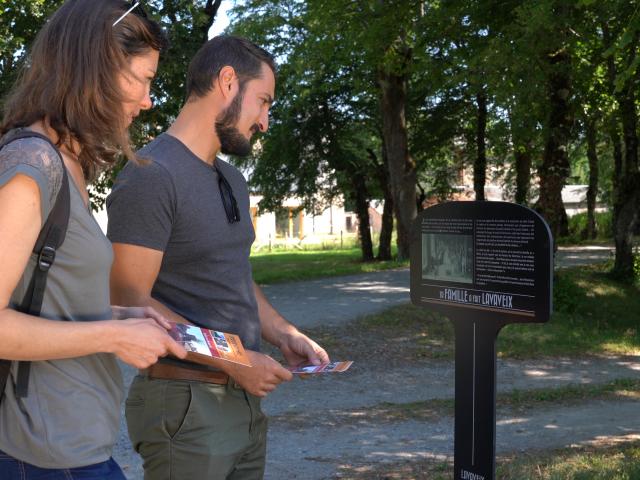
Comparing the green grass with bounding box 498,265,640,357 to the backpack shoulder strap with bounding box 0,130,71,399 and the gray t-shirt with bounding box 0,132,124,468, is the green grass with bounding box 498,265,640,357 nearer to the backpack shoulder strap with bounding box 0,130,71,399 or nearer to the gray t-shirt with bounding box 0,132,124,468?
the gray t-shirt with bounding box 0,132,124,468

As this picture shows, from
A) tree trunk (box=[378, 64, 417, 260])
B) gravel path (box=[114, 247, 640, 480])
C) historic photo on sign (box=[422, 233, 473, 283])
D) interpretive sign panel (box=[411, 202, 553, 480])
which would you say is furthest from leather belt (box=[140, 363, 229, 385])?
tree trunk (box=[378, 64, 417, 260])

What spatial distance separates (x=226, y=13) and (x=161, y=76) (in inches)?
440

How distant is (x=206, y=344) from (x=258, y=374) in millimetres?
469

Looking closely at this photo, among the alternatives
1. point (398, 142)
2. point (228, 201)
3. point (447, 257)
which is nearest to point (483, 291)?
point (447, 257)

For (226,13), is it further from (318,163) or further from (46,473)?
(46,473)

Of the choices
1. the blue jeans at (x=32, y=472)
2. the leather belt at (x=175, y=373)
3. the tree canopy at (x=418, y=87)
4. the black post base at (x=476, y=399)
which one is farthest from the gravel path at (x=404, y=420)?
the blue jeans at (x=32, y=472)

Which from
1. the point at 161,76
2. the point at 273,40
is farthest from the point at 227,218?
the point at 273,40

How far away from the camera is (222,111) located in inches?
119

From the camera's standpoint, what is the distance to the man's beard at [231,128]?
119 inches

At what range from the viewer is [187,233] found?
2850 mm

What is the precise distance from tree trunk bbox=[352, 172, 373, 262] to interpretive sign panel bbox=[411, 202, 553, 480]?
26.9m

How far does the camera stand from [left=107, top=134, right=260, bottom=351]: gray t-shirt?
9.09 ft

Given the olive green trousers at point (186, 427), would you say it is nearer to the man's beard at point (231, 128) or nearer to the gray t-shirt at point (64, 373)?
the gray t-shirt at point (64, 373)

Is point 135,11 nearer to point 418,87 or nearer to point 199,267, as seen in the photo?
point 199,267
